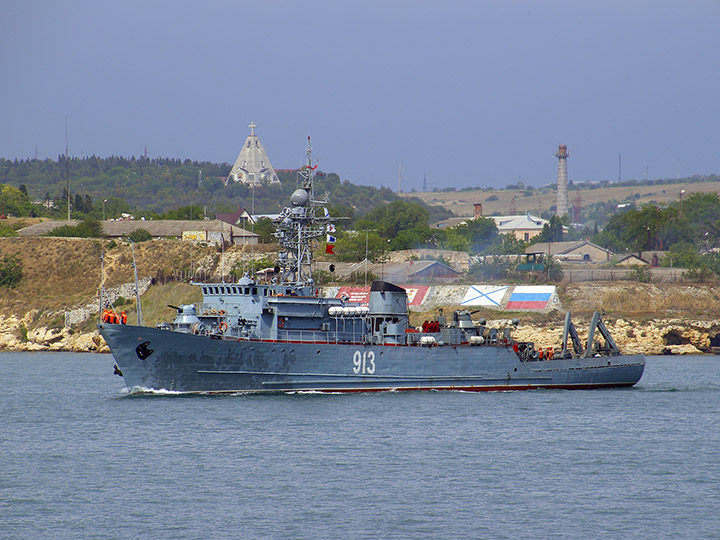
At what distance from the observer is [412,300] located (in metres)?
89.2

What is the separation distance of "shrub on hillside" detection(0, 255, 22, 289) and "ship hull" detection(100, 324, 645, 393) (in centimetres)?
6595

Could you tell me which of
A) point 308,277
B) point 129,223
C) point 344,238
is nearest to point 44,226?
point 129,223

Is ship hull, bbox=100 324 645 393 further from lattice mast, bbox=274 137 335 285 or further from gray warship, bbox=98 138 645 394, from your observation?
lattice mast, bbox=274 137 335 285

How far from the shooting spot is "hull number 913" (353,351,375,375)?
144ft

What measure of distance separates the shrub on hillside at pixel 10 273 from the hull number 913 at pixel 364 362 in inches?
2696

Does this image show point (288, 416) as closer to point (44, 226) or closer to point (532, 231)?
point (44, 226)

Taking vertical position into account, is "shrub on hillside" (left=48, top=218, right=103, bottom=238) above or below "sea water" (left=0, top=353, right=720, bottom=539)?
above

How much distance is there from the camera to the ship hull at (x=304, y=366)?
4075 cm

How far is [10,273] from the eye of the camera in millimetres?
102188

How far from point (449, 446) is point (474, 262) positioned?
73682 millimetres

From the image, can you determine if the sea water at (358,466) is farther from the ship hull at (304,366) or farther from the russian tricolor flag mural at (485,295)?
the russian tricolor flag mural at (485,295)

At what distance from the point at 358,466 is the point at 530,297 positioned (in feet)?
196

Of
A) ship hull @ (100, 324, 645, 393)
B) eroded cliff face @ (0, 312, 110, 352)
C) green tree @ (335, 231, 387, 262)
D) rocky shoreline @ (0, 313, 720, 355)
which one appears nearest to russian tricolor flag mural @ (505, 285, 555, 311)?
rocky shoreline @ (0, 313, 720, 355)

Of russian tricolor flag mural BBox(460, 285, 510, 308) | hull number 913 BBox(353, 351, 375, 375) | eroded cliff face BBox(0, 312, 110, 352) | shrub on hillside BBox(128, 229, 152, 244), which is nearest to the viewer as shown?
hull number 913 BBox(353, 351, 375, 375)
